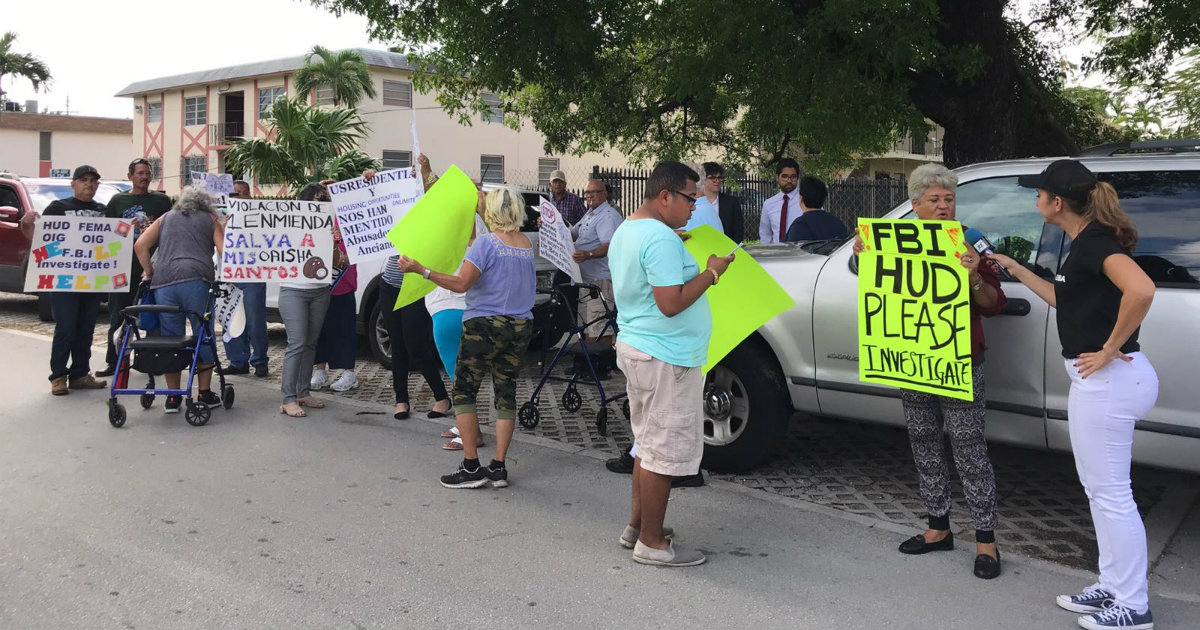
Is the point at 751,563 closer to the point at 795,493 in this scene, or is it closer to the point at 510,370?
the point at 795,493

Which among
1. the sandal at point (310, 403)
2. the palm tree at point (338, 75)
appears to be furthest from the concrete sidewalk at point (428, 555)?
the palm tree at point (338, 75)

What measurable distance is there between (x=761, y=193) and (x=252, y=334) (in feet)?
30.8

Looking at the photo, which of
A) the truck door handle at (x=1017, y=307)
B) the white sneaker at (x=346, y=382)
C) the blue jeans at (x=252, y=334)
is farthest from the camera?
the blue jeans at (x=252, y=334)

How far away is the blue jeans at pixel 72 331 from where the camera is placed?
28.9 ft

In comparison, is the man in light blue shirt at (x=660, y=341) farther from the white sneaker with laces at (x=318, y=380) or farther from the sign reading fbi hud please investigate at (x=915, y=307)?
the white sneaker with laces at (x=318, y=380)

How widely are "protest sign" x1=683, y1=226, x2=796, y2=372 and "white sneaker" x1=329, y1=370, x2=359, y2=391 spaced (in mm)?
4877

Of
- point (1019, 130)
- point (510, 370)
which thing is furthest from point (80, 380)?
point (1019, 130)

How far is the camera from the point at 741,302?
5.16 meters

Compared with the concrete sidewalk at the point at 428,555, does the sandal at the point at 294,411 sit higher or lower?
higher

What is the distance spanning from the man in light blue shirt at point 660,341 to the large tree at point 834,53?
13.9ft

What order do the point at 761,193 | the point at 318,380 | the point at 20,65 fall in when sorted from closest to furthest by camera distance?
the point at 318,380, the point at 761,193, the point at 20,65

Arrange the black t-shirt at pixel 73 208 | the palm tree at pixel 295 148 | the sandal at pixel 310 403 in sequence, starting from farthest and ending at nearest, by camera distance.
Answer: the palm tree at pixel 295 148 → the black t-shirt at pixel 73 208 → the sandal at pixel 310 403

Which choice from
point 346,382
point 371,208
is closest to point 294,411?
point 346,382

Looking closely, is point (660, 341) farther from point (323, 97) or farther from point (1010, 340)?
point (323, 97)
